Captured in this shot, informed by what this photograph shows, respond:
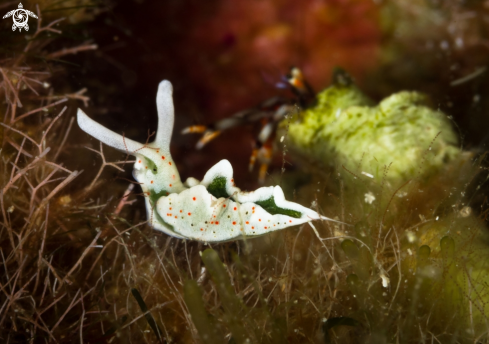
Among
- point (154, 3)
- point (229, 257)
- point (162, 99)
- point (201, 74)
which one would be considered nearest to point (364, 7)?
point (201, 74)

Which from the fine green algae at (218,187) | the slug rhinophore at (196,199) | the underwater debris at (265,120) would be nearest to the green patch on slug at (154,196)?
the slug rhinophore at (196,199)

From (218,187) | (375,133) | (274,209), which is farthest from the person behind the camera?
(375,133)

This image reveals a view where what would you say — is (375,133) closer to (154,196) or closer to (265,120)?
(265,120)

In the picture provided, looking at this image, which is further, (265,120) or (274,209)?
(265,120)

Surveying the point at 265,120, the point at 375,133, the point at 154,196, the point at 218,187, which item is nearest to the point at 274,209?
the point at 218,187

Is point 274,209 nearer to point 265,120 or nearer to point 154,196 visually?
point 154,196

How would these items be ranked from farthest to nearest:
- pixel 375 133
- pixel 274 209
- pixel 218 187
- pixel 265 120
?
pixel 265 120 < pixel 375 133 < pixel 218 187 < pixel 274 209

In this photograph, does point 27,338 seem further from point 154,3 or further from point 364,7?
point 364,7

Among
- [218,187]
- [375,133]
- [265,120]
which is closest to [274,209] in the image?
[218,187]
